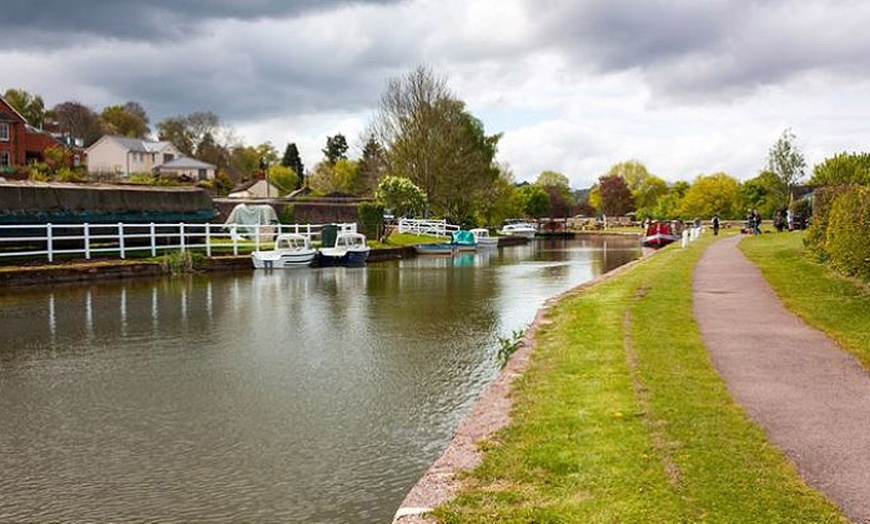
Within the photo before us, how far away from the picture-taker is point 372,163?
67.9m

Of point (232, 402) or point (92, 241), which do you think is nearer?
point (232, 402)

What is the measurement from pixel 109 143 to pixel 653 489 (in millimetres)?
96319

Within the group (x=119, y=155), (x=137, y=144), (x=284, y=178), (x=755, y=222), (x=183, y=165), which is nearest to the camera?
(x=755, y=222)

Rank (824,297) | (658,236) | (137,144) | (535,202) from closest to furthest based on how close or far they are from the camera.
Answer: (824,297), (658,236), (137,144), (535,202)

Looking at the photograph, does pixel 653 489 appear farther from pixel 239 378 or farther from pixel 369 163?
pixel 369 163

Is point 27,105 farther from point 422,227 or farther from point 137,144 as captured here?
point 422,227

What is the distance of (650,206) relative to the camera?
125 metres

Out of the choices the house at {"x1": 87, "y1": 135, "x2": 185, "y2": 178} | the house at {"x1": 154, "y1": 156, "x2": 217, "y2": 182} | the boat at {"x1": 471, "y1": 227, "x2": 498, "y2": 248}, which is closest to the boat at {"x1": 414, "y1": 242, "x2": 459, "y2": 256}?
the boat at {"x1": 471, "y1": 227, "x2": 498, "y2": 248}

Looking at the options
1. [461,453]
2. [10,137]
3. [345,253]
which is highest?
[10,137]

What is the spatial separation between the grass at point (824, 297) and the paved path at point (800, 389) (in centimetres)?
28

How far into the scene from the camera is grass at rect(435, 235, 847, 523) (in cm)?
495

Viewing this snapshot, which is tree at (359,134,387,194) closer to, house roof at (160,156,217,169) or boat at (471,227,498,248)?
boat at (471,227,498,248)

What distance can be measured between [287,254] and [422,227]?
23715mm

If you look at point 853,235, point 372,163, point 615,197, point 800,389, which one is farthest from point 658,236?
point 615,197
